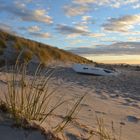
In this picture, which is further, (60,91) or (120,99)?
(120,99)

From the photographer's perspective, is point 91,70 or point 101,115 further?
point 91,70

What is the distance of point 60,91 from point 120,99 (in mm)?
1627

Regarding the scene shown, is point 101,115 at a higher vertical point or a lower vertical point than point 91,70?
lower

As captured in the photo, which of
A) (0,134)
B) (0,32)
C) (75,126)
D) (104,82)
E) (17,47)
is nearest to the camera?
(0,134)

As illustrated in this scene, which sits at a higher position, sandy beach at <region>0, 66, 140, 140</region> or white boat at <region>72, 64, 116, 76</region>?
white boat at <region>72, 64, 116, 76</region>

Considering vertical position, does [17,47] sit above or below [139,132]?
above

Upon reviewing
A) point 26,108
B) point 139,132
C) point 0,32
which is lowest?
point 139,132

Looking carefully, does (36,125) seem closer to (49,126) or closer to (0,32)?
(49,126)

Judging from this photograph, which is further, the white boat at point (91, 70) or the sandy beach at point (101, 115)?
the white boat at point (91, 70)

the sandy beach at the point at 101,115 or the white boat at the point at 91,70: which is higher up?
the white boat at the point at 91,70

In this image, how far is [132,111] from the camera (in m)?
8.12

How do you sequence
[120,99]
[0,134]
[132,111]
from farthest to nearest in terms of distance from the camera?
[120,99]
[132,111]
[0,134]

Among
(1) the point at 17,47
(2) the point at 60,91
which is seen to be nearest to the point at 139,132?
(2) the point at 60,91

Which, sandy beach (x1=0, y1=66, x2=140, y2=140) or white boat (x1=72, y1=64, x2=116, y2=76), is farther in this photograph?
white boat (x1=72, y1=64, x2=116, y2=76)
